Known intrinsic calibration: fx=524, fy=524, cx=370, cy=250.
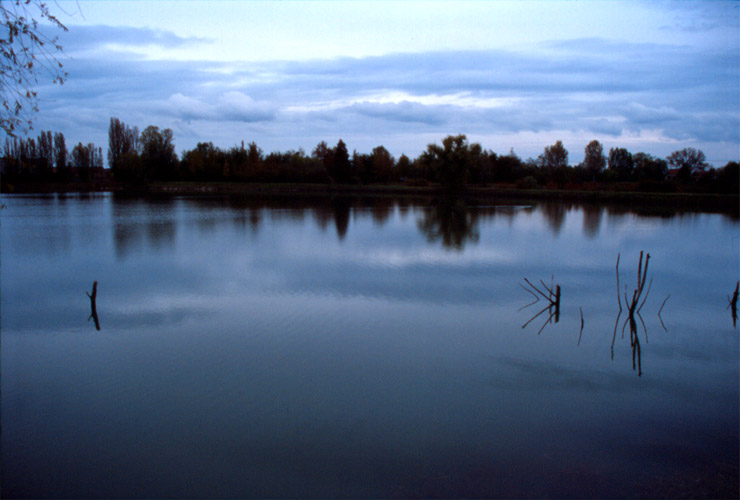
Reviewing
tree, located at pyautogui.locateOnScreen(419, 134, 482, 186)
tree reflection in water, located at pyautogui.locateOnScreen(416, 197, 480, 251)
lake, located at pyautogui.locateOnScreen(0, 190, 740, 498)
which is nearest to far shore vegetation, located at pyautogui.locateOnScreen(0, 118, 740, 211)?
tree, located at pyautogui.locateOnScreen(419, 134, 482, 186)

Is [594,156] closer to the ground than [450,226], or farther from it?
farther from it

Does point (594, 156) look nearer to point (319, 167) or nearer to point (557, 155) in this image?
point (557, 155)

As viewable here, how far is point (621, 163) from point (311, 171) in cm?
4094

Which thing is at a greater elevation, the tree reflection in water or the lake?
the tree reflection in water

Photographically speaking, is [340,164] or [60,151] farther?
[60,151]

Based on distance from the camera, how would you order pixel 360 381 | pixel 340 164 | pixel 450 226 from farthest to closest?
pixel 340 164 < pixel 450 226 < pixel 360 381

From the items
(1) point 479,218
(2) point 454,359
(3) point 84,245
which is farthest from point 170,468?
(1) point 479,218

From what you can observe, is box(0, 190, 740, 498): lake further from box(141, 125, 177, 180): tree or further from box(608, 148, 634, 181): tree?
box(608, 148, 634, 181): tree

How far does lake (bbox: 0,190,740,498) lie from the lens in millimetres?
4551

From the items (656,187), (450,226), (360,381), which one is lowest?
(360,381)

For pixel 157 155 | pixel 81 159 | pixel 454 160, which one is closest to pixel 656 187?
pixel 454 160

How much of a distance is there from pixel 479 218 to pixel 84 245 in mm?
18287

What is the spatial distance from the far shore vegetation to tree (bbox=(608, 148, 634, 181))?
0.41 meters

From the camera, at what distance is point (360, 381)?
6352 mm
